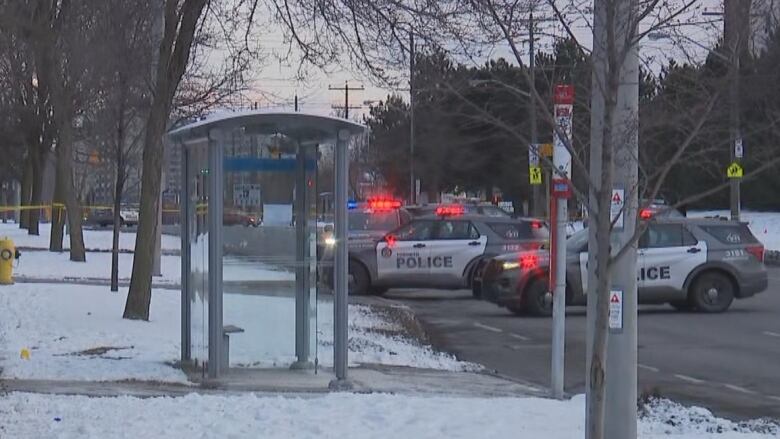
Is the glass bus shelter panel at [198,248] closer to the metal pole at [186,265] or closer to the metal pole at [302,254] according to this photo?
the metal pole at [186,265]

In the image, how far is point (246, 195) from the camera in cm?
1202

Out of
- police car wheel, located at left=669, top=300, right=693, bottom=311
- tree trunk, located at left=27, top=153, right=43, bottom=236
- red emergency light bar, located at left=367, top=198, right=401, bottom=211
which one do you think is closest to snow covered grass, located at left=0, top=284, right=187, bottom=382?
red emergency light bar, located at left=367, top=198, right=401, bottom=211

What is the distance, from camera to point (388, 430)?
892 centimetres

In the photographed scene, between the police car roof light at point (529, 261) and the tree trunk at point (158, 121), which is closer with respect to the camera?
the tree trunk at point (158, 121)

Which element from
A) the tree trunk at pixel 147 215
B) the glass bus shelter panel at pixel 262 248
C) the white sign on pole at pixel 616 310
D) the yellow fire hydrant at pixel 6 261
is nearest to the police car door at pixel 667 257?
the tree trunk at pixel 147 215

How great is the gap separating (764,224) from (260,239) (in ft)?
140

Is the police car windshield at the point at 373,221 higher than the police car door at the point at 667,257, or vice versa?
the police car windshield at the point at 373,221

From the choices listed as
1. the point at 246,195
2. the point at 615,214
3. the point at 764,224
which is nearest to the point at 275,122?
the point at 246,195

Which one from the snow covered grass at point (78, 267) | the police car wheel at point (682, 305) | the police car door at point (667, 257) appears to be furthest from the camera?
the snow covered grass at point (78, 267)

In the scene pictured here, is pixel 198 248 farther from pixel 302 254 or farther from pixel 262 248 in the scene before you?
pixel 302 254

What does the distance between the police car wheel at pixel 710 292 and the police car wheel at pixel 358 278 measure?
21.5ft

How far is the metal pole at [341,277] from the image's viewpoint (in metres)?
11.3

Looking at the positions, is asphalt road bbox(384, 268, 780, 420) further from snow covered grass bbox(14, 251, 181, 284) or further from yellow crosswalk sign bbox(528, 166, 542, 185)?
snow covered grass bbox(14, 251, 181, 284)

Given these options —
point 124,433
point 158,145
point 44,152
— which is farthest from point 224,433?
point 44,152
